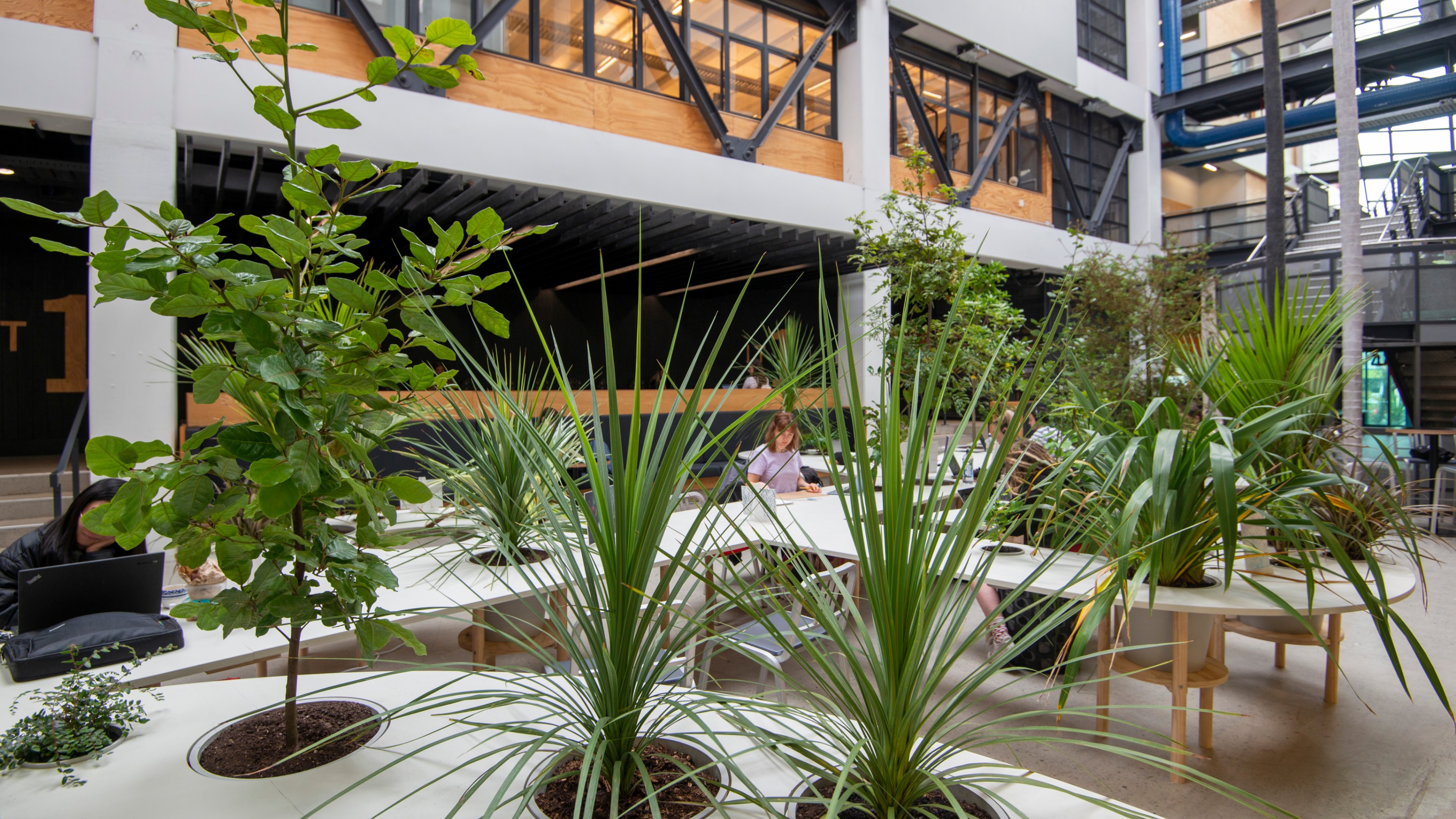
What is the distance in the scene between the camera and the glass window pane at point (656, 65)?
8.70 m

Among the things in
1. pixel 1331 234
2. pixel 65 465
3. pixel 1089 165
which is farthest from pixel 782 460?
pixel 1331 234

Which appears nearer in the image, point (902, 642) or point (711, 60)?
point (902, 642)

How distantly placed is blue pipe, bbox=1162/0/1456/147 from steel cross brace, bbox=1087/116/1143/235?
101 centimetres

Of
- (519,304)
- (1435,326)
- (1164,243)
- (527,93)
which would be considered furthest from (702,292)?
(1435,326)

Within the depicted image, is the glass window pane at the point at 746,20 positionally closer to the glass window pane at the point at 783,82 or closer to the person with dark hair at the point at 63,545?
the glass window pane at the point at 783,82

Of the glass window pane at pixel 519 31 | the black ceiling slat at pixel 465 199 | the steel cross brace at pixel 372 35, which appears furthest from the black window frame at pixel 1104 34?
the steel cross brace at pixel 372 35

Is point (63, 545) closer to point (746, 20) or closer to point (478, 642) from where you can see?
point (478, 642)

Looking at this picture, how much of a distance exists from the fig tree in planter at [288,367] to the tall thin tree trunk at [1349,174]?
6691 millimetres

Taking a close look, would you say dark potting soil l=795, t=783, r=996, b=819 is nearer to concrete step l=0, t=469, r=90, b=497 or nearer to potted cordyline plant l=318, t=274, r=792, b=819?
potted cordyline plant l=318, t=274, r=792, b=819

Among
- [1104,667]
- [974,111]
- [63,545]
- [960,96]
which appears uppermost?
[960,96]

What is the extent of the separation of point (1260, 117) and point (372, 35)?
1555 centimetres

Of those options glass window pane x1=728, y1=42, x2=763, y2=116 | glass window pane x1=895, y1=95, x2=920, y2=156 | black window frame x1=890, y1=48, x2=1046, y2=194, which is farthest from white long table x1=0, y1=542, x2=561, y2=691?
glass window pane x1=895, y1=95, x2=920, y2=156

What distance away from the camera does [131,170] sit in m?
5.36

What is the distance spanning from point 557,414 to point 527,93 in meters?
5.06
